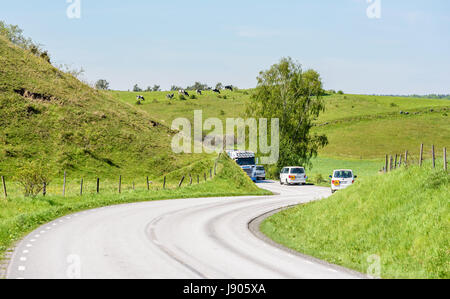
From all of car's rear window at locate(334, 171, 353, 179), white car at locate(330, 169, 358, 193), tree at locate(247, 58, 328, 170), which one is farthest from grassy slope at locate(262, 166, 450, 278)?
tree at locate(247, 58, 328, 170)

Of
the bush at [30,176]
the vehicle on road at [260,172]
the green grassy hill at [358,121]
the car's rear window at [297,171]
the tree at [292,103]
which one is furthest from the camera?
the green grassy hill at [358,121]

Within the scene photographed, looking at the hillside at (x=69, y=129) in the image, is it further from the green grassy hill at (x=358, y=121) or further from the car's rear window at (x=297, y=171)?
the car's rear window at (x=297, y=171)

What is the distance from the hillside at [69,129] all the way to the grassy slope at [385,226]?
35649 mm

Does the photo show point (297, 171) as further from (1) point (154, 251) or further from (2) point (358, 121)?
(2) point (358, 121)

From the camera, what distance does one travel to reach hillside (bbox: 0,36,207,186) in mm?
56406

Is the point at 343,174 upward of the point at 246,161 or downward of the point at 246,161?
downward

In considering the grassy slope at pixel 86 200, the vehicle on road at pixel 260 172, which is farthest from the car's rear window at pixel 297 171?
the grassy slope at pixel 86 200

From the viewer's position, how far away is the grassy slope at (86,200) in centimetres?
2135

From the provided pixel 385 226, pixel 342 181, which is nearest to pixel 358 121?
pixel 342 181

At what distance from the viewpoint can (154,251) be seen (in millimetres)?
15859

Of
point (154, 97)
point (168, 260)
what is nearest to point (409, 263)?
point (168, 260)

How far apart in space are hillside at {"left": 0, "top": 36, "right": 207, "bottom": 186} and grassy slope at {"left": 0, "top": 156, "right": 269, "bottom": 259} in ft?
44.9

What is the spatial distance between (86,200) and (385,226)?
2137 cm

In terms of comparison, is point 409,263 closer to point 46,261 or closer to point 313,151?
point 46,261
